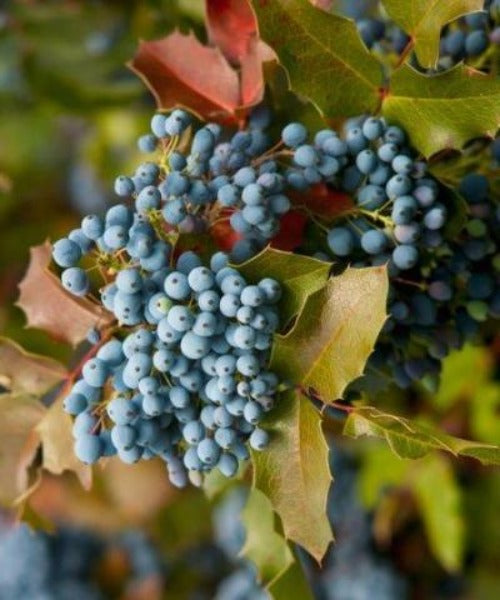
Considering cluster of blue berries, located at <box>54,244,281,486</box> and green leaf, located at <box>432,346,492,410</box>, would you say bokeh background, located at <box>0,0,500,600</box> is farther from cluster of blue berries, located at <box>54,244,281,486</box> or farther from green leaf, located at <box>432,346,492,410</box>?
cluster of blue berries, located at <box>54,244,281,486</box>

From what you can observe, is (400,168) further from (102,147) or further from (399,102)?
(102,147)

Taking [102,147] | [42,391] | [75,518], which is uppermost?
[42,391]

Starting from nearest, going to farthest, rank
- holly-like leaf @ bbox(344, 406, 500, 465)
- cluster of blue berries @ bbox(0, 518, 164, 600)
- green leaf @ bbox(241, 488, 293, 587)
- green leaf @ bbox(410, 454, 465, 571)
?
holly-like leaf @ bbox(344, 406, 500, 465) → green leaf @ bbox(241, 488, 293, 587) → green leaf @ bbox(410, 454, 465, 571) → cluster of blue berries @ bbox(0, 518, 164, 600)

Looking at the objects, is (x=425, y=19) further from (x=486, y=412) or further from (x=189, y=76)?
(x=486, y=412)

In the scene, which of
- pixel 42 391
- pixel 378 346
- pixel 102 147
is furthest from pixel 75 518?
pixel 378 346

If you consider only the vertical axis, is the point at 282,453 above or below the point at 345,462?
above

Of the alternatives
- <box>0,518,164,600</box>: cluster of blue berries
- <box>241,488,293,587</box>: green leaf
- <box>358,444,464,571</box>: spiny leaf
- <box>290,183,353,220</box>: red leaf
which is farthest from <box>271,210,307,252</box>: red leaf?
<box>0,518,164,600</box>: cluster of blue berries

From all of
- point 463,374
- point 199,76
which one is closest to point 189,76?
point 199,76
